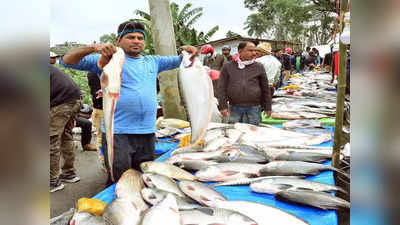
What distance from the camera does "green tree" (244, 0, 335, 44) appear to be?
36750 millimetres

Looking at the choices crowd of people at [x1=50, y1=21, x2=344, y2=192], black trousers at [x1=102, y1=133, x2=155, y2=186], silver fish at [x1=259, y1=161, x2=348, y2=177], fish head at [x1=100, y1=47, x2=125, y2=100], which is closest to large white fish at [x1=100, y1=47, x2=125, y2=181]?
fish head at [x1=100, y1=47, x2=125, y2=100]

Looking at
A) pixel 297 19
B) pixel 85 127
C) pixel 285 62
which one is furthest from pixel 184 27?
pixel 297 19

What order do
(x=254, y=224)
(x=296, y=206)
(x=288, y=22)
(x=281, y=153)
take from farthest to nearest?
(x=288, y=22) < (x=281, y=153) < (x=296, y=206) < (x=254, y=224)

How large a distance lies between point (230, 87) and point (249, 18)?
5547 cm

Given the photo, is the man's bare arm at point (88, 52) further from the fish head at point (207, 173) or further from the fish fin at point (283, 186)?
the fish fin at point (283, 186)

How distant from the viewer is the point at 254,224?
5.98 ft

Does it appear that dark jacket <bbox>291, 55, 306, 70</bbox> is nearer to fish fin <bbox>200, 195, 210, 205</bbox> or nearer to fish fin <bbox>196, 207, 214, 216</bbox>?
fish fin <bbox>200, 195, 210, 205</bbox>

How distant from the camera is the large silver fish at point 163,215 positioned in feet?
5.44

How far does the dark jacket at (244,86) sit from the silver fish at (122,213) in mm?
3105

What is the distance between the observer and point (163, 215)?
169cm

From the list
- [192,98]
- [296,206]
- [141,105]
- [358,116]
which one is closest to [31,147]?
[358,116]

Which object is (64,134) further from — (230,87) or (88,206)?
(88,206)

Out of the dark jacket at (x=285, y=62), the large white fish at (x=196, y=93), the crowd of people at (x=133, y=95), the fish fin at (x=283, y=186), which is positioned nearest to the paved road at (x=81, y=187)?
the crowd of people at (x=133, y=95)

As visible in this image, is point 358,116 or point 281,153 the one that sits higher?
point 358,116
